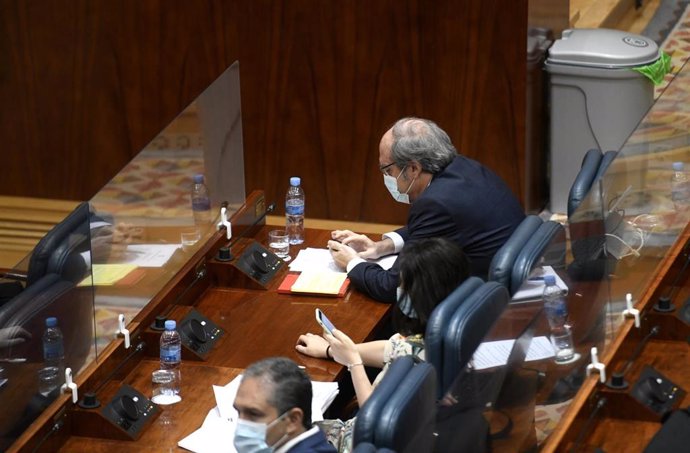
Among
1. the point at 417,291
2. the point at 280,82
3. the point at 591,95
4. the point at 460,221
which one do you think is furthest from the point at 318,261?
the point at 591,95

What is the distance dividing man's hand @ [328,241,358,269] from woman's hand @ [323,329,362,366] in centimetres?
68

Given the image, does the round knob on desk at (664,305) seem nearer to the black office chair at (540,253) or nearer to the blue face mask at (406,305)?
the black office chair at (540,253)

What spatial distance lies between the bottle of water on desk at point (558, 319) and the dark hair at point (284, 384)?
77 cm

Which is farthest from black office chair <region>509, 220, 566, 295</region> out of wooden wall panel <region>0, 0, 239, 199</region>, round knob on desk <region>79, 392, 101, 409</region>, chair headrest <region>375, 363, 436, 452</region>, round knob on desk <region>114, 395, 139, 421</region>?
wooden wall panel <region>0, 0, 239, 199</region>

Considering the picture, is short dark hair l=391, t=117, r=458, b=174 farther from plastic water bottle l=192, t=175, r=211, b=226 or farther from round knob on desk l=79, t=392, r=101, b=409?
round knob on desk l=79, t=392, r=101, b=409

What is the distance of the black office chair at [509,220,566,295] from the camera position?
4316 millimetres

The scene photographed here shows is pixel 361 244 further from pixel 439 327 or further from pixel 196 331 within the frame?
pixel 439 327

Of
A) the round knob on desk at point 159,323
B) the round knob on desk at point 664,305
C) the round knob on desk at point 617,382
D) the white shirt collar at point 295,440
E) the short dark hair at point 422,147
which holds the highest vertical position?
the short dark hair at point 422,147

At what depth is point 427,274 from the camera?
427 centimetres

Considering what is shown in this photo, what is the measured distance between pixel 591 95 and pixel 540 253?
2383 mm

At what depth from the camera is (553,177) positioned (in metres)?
6.88

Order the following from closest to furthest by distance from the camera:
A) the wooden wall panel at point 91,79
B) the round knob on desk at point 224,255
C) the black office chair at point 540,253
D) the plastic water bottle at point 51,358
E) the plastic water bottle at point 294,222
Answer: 1. the plastic water bottle at point 51,358
2. the black office chair at point 540,253
3. the round knob on desk at point 224,255
4. the plastic water bottle at point 294,222
5. the wooden wall panel at point 91,79

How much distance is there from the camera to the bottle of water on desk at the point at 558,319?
4.10 metres

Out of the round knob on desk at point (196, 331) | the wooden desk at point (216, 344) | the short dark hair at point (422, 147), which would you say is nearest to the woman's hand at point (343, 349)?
the wooden desk at point (216, 344)
